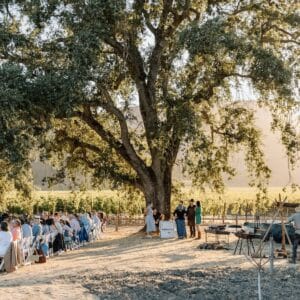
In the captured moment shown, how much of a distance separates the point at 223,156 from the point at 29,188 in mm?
10890

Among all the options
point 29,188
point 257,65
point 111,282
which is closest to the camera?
point 111,282

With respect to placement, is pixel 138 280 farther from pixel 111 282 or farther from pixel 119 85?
pixel 119 85

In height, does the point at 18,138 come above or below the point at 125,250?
above

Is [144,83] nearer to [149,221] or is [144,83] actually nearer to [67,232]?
[149,221]

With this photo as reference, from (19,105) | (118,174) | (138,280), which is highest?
(19,105)

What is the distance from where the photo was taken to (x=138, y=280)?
1377cm

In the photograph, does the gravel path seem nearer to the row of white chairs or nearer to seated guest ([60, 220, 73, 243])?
the row of white chairs

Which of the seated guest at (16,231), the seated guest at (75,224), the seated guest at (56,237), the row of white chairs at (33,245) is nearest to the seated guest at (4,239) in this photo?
the row of white chairs at (33,245)

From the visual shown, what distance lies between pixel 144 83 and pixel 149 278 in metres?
14.8

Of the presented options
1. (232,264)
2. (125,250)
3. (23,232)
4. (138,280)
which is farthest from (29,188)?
(138,280)

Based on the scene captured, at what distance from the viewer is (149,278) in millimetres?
14062

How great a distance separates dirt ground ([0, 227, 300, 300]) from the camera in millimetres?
12344

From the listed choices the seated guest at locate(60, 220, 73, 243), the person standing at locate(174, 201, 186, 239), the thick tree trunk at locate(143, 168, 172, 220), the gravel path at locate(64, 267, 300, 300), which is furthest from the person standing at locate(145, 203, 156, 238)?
the gravel path at locate(64, 267, 300, 300)

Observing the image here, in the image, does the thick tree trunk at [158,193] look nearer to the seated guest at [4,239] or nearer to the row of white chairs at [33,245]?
the row of white chairs at [33,245]
